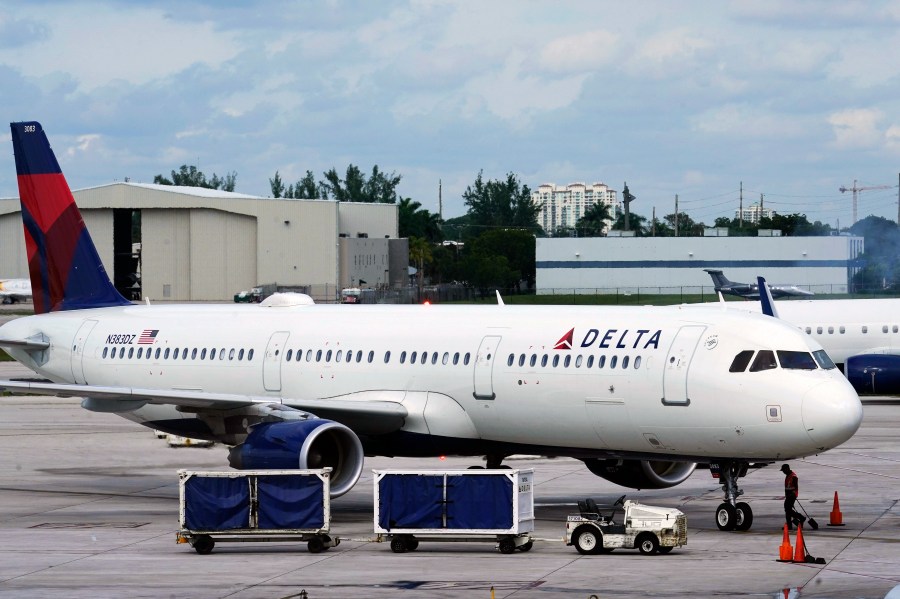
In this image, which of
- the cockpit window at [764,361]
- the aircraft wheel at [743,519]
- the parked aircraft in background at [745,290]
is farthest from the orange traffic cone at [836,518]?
the parked aircraft in background at [745,290]

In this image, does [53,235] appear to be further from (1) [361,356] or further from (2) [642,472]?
(2) [642,472]

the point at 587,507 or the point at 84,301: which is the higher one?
the point at 84,301

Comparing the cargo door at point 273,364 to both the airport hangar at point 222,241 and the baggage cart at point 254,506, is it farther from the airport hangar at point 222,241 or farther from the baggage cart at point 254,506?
the airport hangar at point 222,241

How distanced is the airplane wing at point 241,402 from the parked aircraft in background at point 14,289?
11650 centimetres

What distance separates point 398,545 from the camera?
25500 mm

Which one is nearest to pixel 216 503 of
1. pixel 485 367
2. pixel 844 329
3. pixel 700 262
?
pixel 485 367

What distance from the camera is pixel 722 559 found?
23938 millimetres

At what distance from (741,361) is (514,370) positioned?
4.76 metres

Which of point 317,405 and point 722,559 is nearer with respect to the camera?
point 722,559

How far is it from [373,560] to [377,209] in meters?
111

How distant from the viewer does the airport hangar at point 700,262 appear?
5340 inches

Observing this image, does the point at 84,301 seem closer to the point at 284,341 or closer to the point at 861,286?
the point at 284,341

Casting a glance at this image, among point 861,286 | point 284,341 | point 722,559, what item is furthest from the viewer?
point 861,286

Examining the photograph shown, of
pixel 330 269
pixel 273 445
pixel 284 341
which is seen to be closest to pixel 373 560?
pixel 273 445
